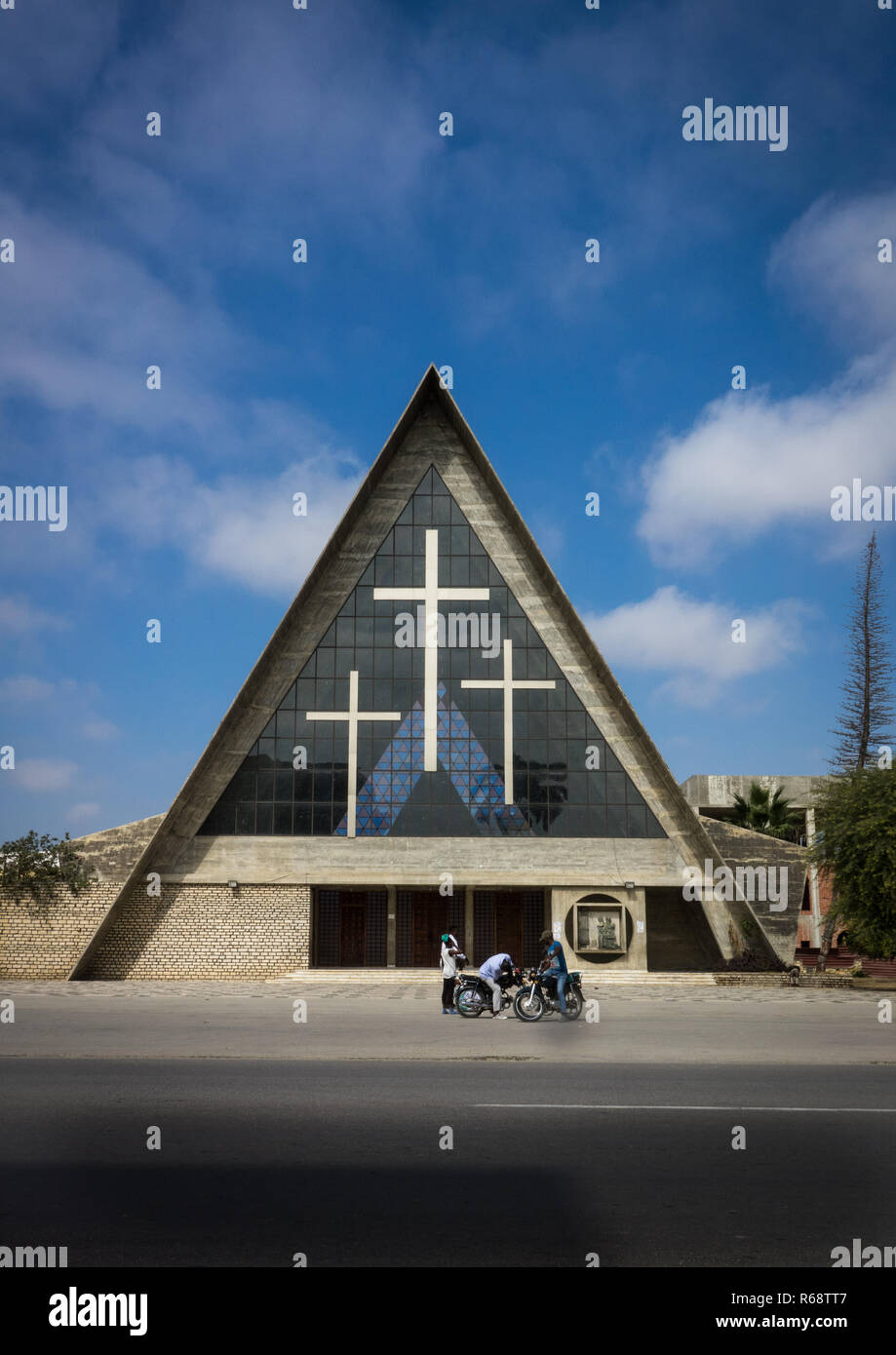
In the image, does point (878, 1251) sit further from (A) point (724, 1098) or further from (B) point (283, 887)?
(B) point (283, 887)

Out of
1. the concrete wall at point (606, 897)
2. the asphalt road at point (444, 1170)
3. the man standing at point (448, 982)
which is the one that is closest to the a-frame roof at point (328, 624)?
the concrete wall at point (606, 897)

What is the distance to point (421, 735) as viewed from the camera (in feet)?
112

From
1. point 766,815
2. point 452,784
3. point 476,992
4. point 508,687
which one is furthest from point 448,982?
point 766,815

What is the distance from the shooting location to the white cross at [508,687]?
34.1 meters

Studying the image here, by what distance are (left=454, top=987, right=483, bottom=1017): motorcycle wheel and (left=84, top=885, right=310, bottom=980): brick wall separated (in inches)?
528

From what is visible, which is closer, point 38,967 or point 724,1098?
point 724,1098

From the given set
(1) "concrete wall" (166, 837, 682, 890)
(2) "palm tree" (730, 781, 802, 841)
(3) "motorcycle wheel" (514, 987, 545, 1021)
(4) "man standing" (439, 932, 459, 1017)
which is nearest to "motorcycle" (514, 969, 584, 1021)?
(3) "motorcycle wheel" (514, 987, 545, 1021)

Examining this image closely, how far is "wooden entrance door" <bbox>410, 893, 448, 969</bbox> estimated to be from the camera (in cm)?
3534

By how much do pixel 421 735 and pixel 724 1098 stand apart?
25.1 meters

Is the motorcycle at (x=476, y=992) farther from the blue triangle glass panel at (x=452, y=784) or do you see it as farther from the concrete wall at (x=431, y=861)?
the blue triangle glass panel at (x=452, y=784)

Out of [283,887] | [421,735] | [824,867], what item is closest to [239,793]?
[283,887]

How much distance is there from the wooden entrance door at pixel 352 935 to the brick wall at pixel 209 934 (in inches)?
83.8

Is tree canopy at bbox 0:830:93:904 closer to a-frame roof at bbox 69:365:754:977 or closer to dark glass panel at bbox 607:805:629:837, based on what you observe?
a-frame roof at bbox 69:365:754:977

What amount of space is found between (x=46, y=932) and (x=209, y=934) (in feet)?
15.6
